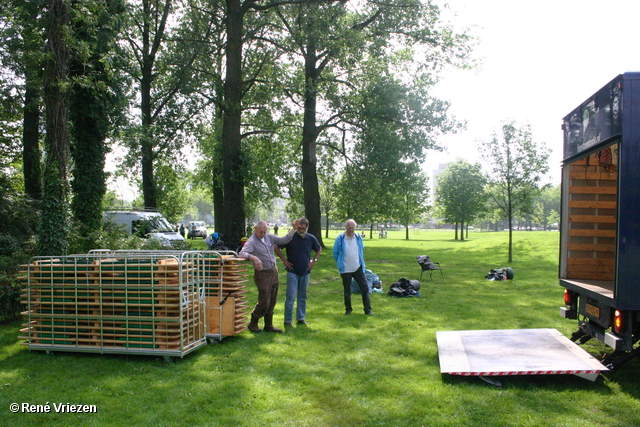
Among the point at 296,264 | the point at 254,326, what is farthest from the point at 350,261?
the point at 254,326

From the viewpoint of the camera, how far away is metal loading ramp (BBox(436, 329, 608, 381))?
18.2 feet

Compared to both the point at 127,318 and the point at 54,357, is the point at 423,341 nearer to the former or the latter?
the point at 127,318

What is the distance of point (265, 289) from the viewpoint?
8359mm

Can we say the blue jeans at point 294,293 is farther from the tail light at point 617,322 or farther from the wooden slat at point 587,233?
the tail light at point 617,322

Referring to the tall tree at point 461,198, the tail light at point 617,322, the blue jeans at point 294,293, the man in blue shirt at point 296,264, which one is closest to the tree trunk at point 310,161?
the blue jeans at point 294,293

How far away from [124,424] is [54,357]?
10.1 ft

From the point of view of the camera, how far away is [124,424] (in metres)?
4.77

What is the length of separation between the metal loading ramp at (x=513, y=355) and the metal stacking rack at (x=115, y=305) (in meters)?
3.65

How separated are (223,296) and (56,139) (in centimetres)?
515

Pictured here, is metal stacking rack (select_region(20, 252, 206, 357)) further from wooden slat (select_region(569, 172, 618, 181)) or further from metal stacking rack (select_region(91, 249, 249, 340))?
wooden slat (select_region(569, 172, 618, 181))

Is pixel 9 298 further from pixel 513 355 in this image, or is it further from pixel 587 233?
pixel 587 233

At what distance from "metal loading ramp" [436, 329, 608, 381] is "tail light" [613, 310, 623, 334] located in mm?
444

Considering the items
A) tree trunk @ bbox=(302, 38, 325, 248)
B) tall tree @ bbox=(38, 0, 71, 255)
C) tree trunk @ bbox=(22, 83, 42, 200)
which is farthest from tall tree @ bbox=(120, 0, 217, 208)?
tall tree @ bbox=(38, 0, 71, 255)

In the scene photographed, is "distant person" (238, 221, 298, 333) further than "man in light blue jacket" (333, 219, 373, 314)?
No
